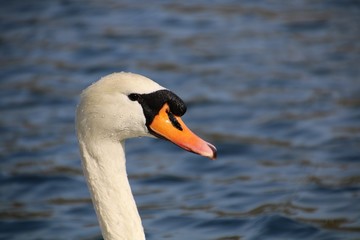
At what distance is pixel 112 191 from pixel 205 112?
603 centimetres

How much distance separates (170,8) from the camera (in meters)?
16.3

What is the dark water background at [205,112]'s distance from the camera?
9344 mm

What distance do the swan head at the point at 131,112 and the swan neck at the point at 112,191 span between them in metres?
0.12

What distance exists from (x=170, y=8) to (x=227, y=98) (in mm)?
4101

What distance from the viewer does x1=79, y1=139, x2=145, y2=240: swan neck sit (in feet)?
20.4

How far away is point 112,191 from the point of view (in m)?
6.27

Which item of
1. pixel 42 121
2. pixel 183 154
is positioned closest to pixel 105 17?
pixel 42 121

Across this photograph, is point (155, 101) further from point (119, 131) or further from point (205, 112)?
point (205, 112)

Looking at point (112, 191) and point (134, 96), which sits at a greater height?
point (134, 96)

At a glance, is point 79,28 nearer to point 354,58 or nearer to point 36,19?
point 36,19

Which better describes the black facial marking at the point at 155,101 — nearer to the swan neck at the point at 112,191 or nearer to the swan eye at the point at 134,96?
the swan eye at the point at 134,96

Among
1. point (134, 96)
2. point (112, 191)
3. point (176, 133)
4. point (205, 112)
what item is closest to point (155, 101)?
point (134, 96)

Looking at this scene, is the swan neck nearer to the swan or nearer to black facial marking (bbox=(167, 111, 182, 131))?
the swan

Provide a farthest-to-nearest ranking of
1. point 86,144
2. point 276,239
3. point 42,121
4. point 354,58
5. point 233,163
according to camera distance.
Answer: point 354,58 → point 42,121 → point 233,163 → point 276,239 → point 86,144
